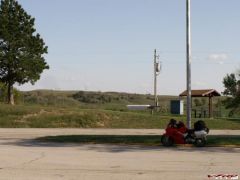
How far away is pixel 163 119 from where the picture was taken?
42094 millimetres

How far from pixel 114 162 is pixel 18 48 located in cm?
3811

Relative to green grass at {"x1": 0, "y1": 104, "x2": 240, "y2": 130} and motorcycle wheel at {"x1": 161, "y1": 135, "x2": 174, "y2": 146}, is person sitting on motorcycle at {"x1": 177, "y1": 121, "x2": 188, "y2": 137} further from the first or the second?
green grass at {"x1": 0, "y1": 104, "x2": 240, "y2": 130}

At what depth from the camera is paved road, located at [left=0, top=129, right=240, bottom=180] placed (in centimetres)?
1318

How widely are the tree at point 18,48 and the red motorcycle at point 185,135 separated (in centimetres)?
3155

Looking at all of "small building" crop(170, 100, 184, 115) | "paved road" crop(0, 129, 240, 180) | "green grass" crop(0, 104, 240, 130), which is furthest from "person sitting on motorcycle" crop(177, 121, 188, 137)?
"small building" crop(170, 100, 184, 115)

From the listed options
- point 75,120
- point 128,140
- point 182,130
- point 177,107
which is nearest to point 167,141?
point 182,130

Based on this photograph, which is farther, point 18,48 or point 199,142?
point 18,48

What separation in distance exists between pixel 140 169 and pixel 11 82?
40.7m

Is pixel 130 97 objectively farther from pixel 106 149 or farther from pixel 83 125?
pixel 106 149

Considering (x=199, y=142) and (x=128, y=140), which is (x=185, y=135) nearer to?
(x=199, y=142)

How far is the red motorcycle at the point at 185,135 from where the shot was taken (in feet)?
72.4

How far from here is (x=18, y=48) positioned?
172ft

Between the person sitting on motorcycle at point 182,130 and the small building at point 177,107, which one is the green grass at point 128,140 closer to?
the person sitting on motorcycle at point 182,130

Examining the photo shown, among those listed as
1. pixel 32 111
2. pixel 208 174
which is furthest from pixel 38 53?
pixel 208 174
